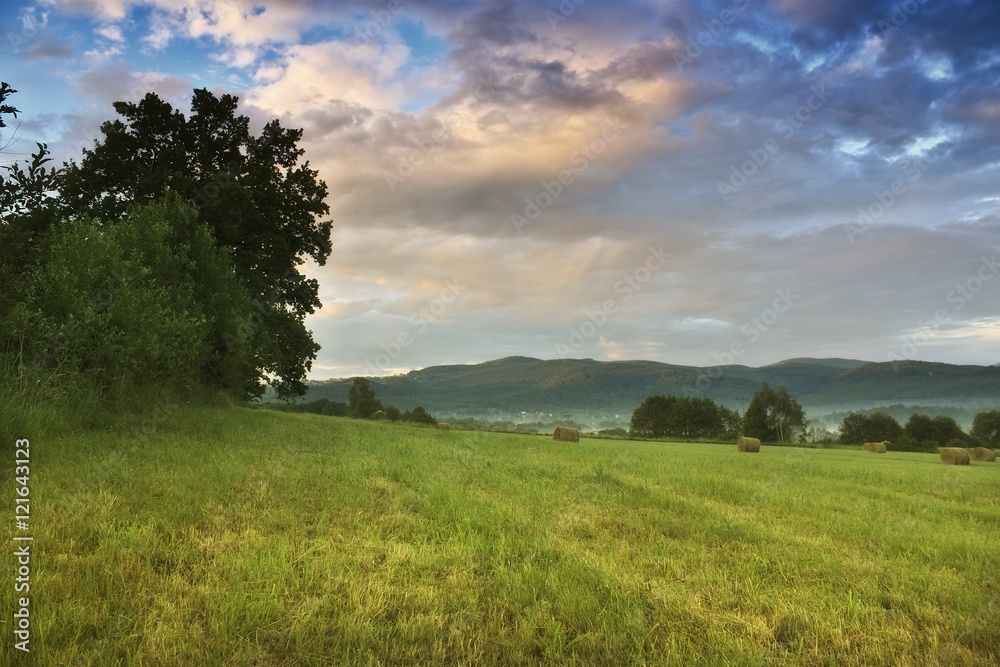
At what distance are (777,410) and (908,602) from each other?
361 ft

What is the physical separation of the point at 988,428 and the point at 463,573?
126m

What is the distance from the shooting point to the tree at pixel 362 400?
82363mm

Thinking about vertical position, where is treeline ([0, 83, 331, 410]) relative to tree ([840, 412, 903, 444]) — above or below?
above

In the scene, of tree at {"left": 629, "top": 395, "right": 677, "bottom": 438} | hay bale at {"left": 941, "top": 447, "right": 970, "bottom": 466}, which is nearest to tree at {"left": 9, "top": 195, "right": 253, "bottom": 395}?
hay bale at {"left": 941, "top": 447, "right": 970, "bottom": 466}

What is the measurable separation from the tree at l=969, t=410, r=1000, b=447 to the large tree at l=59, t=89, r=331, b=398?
115861mm

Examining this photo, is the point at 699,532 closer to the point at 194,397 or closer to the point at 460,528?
the point at 460,528

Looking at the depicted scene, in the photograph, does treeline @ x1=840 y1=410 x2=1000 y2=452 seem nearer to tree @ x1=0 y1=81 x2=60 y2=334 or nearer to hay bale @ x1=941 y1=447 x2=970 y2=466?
hay bale @ x1=941 y1=447 x2=970 y2=466

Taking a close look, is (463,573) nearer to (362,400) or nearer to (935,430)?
(362,400)

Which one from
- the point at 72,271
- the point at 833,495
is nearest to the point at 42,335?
the point at 72,271

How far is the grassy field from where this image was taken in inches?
140

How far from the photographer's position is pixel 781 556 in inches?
226

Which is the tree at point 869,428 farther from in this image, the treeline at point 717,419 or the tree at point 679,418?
the tree at point 679,418

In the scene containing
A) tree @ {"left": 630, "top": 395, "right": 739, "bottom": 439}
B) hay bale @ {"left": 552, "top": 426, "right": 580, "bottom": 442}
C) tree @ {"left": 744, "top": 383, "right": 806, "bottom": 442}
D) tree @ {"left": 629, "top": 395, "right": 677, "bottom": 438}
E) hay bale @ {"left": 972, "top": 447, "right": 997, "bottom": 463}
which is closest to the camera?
hay bale @ {"left": 972, "top": 447, "right": 997, "bottom": 463}

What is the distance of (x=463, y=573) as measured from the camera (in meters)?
4.73
